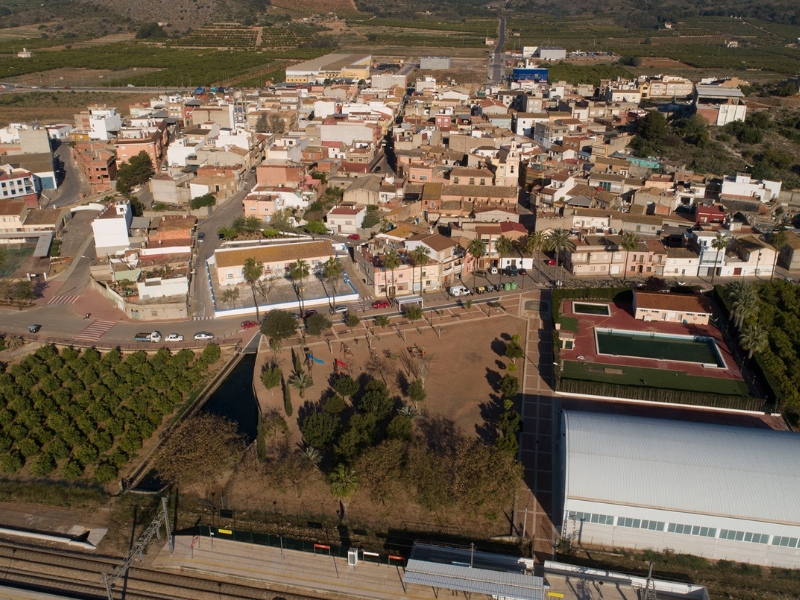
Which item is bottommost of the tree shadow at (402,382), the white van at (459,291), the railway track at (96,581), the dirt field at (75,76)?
the railway track at (96,581)

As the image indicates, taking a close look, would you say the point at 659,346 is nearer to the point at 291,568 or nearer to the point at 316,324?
the point at 316,324

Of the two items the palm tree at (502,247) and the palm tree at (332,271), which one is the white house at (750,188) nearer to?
the palm tree at (502,247)

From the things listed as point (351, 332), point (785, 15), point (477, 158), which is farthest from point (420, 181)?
point (785, 15)

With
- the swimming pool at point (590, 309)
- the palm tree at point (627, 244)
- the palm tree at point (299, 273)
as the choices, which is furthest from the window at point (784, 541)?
the palm tree at point (299, 273)

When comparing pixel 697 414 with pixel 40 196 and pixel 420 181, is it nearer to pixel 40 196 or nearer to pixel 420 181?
pixel 420 181

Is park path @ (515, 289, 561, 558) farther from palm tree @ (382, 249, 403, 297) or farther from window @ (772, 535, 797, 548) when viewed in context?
palm tree @ (382, 249, 403, 297)

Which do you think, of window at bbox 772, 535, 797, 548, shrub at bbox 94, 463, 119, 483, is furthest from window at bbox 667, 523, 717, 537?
shrub at bbox 94, 463, 119, 483
